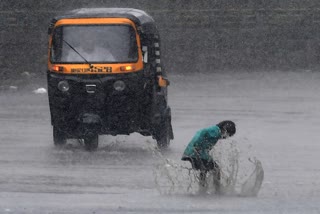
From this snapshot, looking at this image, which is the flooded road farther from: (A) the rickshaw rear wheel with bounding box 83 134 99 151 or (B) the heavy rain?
(A) the rickshaw rear wheel with bounding box 83 134 99 151

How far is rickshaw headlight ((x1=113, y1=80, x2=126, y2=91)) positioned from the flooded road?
3.39 feet

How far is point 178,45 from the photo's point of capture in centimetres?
4134

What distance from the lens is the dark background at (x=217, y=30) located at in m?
40.6

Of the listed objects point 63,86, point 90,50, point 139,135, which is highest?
point 90,50

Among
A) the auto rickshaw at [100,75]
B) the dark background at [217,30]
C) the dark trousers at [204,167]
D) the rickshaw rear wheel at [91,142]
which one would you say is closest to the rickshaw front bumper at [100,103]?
the auto rickshaw at [100,75]

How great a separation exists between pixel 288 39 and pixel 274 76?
4.83 m

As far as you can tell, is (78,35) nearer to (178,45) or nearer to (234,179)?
(234,179)

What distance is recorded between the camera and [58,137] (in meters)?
19.8

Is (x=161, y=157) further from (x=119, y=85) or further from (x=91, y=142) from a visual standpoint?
(x=91, y=142)

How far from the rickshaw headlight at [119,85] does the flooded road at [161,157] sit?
103 centimetres

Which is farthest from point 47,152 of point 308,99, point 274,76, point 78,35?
point 274,76

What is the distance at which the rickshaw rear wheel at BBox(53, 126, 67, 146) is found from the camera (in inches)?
770

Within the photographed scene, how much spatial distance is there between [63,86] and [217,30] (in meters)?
23.8

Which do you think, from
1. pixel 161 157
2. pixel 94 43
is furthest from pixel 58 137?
pixel 161 157
